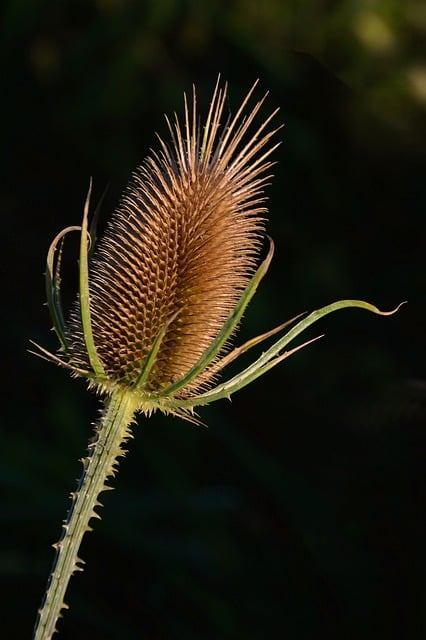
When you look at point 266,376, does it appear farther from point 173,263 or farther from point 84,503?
point 84,503

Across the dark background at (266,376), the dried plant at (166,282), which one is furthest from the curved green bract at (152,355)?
the dark background at (266,376)

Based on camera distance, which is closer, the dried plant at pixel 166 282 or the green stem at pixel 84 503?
the green stem at pixel 84 503

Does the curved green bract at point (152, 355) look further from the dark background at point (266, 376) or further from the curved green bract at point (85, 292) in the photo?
the dark background at point (266, 376)

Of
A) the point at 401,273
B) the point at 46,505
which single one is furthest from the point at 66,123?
the point at 46,505

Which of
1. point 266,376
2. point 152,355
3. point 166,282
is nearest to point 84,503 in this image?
point 152,355

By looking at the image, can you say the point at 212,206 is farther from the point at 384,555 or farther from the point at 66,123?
the point at 66,123

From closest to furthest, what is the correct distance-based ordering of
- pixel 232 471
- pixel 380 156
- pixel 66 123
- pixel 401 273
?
pixel 232 471, pixel 401 273, pixel 380 156, pixel 66 123
